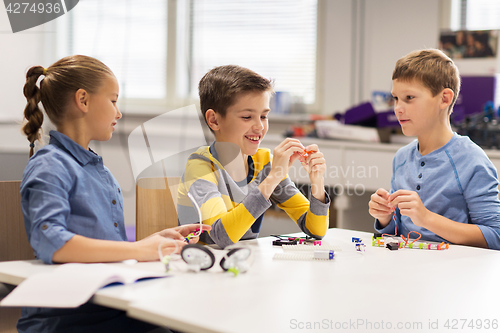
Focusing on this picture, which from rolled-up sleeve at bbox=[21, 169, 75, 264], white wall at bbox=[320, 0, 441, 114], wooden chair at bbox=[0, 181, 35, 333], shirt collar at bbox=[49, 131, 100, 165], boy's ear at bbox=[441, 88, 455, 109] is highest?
white wall at bbox=[320, 0, 441, 114]

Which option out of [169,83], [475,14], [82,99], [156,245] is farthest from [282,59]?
[156,245]

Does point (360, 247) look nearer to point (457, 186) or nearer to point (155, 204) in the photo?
point (457, 186)

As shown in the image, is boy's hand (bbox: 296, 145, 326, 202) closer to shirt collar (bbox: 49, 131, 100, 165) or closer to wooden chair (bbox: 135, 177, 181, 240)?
wooden chair (bbox: 135, 177, 181, 240)

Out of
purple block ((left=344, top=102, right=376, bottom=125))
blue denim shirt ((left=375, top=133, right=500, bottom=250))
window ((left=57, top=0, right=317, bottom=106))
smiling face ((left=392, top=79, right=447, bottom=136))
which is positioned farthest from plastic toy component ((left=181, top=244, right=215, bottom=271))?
window ((left=57, top=0, right=317, bottom=106))

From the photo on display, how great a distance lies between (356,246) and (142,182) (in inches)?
26.3

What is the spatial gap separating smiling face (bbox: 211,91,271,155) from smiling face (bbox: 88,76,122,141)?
337 millimetres

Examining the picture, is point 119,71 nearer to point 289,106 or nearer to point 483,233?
point 289,106

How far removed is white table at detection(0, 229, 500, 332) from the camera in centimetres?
62

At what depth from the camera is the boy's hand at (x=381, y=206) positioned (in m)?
1.23

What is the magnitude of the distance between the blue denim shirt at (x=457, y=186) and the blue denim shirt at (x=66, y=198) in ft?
2.52

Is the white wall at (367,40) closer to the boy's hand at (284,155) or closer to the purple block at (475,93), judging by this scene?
the purple block at (475,93)

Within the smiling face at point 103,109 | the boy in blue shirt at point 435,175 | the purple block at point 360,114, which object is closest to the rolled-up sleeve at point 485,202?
the boy in blue shirt at point 435,175

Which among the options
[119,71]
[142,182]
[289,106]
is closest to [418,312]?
[142,182]

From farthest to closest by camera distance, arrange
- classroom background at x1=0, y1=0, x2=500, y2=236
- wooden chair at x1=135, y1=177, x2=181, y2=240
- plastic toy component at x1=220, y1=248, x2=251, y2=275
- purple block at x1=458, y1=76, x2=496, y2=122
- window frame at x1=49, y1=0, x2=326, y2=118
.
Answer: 1. window frame at x1=49, y1=0, x2=326, y2=118
2. purple block at x1=458, y1=76, x2=496, y2=122
3. classroom background at x1=0, y1=0, x2=500, y2=236
4. wooden chair at x1=135, y1=177, x2=181, y2=240
5. plastic toy component at x1=220, y1=248, x2=251, y2=275
